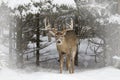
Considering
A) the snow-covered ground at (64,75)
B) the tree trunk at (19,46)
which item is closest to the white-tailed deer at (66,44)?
the snow-covered ground at (64,75)

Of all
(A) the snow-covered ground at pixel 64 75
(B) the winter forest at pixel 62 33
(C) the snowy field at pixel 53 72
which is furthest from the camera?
(B) the winter forest at pixel 62 33

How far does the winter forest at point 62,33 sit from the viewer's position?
1371 cm

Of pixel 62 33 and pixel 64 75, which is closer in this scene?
pixel 64 75

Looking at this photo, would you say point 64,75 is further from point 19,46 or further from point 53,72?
point 19,46

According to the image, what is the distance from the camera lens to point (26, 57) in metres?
17.6

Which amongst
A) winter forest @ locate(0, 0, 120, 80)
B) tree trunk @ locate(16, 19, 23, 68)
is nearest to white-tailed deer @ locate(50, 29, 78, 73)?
winter forest @ locate(0, 0, 120, 80)

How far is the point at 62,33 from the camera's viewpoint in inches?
524

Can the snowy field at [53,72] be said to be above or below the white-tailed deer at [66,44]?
below

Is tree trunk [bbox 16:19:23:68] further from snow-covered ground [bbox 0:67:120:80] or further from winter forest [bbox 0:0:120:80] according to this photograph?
snow-covered ground [bbox 0:67:120:80]

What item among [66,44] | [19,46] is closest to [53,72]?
[66,44]

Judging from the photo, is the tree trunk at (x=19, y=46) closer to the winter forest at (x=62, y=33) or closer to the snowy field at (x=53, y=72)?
the winter forest at (x=62, y=33)

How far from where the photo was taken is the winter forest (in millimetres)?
13711

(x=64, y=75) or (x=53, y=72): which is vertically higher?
(x=64, y=75)

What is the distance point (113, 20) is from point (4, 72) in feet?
17.1
